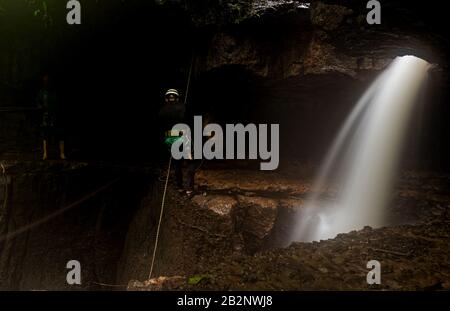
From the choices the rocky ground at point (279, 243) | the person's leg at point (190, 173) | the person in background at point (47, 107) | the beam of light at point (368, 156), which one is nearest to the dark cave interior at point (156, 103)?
the rocky ground at point (279, 243)

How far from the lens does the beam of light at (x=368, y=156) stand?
7578mm

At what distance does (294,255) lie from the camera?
4.09 m

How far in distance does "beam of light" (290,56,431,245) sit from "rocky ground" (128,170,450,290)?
22.7 inches

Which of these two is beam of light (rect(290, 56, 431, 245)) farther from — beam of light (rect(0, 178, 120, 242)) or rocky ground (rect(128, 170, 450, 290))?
beam of light (rect(0, 178, 120, 242))

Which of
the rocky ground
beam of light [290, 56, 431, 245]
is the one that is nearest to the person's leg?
the rocky ground

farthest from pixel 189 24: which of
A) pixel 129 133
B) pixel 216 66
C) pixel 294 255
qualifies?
pixel 294 255

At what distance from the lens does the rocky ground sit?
3535 millimetres

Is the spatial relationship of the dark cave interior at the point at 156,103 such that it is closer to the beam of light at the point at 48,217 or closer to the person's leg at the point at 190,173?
the beam of light at the point at 48,217

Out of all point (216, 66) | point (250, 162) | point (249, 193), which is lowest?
point (249, 193)

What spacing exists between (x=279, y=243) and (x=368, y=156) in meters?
5.22

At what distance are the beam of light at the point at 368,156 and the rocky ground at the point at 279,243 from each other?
58 centimetres
